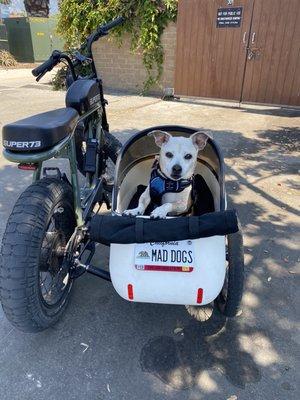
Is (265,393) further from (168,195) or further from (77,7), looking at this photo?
(77,7)

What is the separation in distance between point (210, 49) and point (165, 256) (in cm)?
813

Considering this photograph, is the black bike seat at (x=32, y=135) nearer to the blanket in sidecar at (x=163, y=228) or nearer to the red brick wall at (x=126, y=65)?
the blanket in sidecar at (x=163, y=228)

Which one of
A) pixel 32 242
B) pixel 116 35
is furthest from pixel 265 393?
pixel 116 35

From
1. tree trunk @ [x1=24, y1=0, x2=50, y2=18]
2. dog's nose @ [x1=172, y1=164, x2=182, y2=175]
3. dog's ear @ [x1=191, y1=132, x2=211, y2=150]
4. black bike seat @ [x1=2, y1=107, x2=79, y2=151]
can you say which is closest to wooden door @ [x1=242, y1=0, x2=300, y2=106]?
dog's ear @ [x1=191, y1=132, x2=211, y2=150]

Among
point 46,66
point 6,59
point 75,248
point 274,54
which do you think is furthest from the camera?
point 6,59

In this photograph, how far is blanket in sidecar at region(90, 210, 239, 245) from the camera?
1873 millimetres

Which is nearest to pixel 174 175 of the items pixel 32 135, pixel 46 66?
pixel 32 135

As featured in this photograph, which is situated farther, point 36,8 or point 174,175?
point 36,8

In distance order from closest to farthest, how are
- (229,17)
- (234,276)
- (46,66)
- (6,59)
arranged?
(234,276) < (46,66) < (229,17) < (6,59)

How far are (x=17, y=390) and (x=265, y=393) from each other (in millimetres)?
1377

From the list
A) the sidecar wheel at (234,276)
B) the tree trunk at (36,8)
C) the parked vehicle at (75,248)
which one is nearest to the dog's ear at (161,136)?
the parked vehicle at (75,248)

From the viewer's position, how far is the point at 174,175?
249 cm

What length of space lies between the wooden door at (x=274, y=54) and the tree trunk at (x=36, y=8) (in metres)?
13.6

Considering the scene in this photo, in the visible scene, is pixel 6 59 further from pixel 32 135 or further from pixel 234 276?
pixel 234 276
